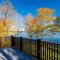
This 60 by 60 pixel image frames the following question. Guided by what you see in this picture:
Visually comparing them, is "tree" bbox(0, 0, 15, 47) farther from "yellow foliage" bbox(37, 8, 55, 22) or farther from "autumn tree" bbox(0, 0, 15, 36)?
"yellow foliage" bbox(37, 8, 55, 22)

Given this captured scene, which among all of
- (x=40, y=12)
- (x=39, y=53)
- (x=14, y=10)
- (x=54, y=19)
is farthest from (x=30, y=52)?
(x=54, y=19)

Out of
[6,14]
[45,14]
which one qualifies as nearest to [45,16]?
[45,14]

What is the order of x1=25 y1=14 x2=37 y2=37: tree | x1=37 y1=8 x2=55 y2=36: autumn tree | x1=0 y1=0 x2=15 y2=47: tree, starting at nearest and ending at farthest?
x1=0 y1=0 x2=15 y2=47: tree, x1=25 y1=14 x2=37 y2=37: tree, x1=37 y1=8 x2=55 y2=36: autumn tree

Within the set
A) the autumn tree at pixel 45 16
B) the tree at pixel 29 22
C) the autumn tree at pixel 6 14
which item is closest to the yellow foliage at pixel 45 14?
the autumn tree at pixel 45 16

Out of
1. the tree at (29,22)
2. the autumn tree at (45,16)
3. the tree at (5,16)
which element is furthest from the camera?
the autumn tree at (45,16)

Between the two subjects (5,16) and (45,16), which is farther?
(45,16)

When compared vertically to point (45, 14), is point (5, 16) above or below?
below

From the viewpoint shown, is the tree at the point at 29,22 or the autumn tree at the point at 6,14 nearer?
the autumn tree at the point at 6,14

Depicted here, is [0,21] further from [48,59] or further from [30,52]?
[48,59]

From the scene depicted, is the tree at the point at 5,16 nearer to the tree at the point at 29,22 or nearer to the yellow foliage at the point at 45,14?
the tree at the point at 29,22

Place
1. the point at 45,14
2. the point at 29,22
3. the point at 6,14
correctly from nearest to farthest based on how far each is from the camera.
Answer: the point at 6,14, the point at 29,22, the point at 45,14

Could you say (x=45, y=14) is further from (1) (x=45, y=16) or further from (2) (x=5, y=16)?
(2) (x=5, y=16)

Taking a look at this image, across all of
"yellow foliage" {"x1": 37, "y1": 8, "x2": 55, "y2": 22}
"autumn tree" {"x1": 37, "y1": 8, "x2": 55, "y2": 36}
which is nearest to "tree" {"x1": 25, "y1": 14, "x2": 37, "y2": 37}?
"autumn tree" {"x1": 37, "y1": 8, "x2": 55, "y2": 36}

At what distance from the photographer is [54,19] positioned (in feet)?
72.3
